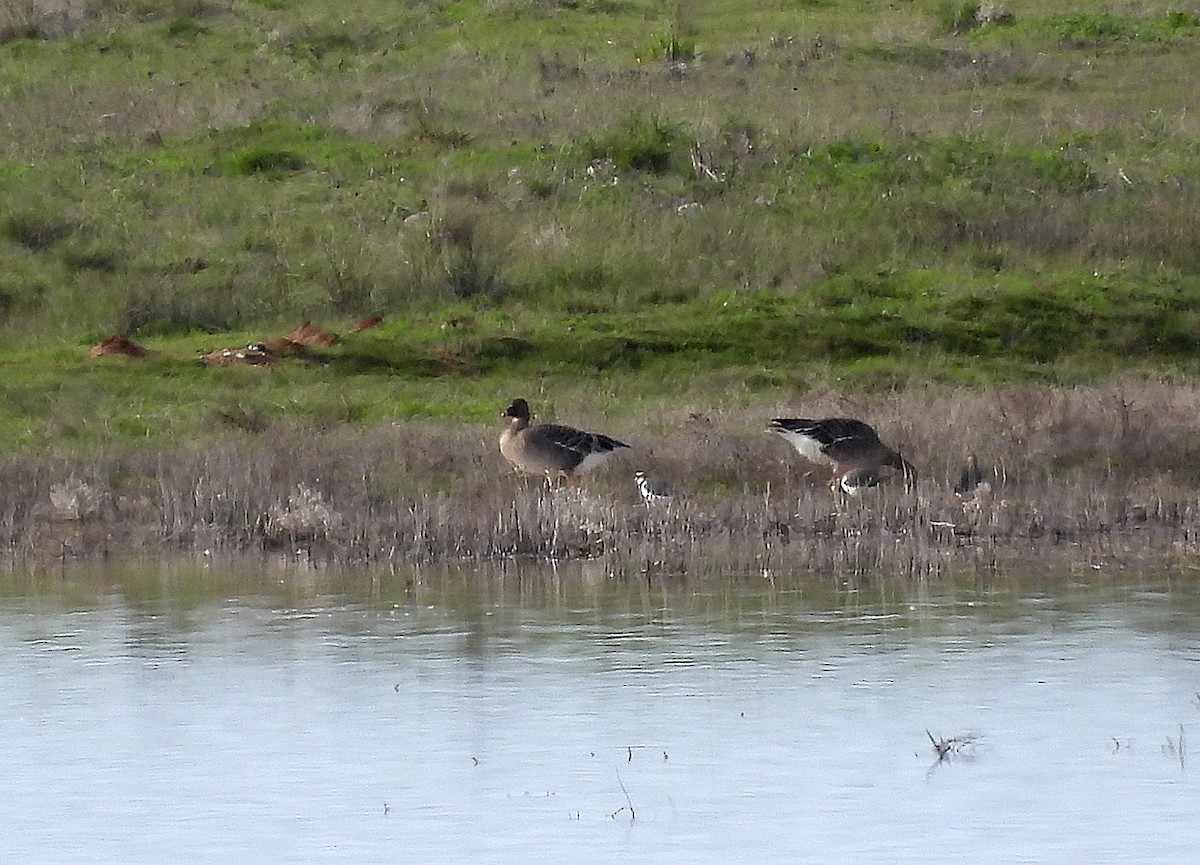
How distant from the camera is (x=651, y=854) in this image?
21.2 feet

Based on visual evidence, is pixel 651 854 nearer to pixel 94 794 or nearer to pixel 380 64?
pixel 94 794

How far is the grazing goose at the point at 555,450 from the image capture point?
1372 cm

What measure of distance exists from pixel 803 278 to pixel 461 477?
22.6ft

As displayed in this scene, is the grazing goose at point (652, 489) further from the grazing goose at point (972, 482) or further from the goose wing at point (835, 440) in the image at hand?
the grazing goose at point (972, 482)

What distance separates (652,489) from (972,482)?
69.1 inches

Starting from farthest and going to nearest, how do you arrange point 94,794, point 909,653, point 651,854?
point 909,653
point 94,794
point 651,854

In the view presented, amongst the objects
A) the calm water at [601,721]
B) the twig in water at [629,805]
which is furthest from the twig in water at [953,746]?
the twig in water at [629,805]

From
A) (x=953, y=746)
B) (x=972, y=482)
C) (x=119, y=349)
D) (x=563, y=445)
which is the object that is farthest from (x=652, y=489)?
(x=119, y=349)

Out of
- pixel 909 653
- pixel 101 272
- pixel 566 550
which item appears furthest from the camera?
pixel 101 272

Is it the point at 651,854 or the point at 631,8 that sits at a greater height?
the point at 651,854

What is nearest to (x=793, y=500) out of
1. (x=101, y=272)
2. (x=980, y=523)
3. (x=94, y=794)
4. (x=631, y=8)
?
(x=980, y=523)

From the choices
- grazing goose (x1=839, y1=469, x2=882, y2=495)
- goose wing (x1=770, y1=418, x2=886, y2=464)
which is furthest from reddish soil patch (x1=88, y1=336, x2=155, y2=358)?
grazing goose (x1=839, y1=469, x2=882, y2=495)

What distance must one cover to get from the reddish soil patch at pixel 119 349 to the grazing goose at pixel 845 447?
662 centimetres

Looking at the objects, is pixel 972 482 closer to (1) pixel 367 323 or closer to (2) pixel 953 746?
(2) pixel 953 746
